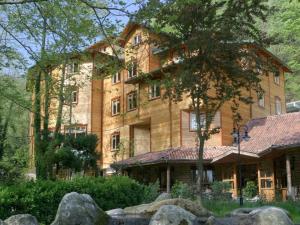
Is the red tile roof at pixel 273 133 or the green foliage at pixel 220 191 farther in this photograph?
the red tile roof at pixel 273 133

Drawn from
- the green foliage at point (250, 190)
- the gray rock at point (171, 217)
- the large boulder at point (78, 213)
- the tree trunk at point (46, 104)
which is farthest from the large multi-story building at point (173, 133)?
the gray rock at point (171, 217)

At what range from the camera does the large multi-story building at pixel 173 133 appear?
88.8 ft

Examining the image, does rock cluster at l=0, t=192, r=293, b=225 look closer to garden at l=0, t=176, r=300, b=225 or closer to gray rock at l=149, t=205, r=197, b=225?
gray rock at l=149, t=205, r=197, b=225

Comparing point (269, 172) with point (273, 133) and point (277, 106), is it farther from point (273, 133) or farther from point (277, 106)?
point (277, 106)

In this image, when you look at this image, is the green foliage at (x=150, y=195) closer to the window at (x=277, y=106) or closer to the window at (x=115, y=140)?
the window at (x=115, y=140)

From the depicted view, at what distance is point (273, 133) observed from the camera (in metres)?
28.6

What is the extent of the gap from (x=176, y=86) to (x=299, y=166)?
12.1 meters

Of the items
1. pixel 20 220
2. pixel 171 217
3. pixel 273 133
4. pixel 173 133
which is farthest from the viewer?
pixel 173 133

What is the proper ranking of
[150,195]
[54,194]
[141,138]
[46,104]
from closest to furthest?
[54,194], [150,195], [46,104], [141,138]

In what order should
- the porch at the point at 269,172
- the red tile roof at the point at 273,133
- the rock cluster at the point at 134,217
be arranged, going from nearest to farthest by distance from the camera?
the rock cluster at the point at 134,217 → the red tile roof at the point at 273,133 → the porch at the point at 269,172

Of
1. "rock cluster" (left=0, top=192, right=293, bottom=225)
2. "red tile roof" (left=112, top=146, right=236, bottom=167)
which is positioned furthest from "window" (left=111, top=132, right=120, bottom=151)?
"rock cluster" (left=0, top=192, right=293, bottom=225)

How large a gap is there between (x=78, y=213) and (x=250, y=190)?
60.4 feet

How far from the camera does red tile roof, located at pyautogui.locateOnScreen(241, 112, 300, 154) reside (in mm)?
25844

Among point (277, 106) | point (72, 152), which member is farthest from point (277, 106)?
point (72, 152)
